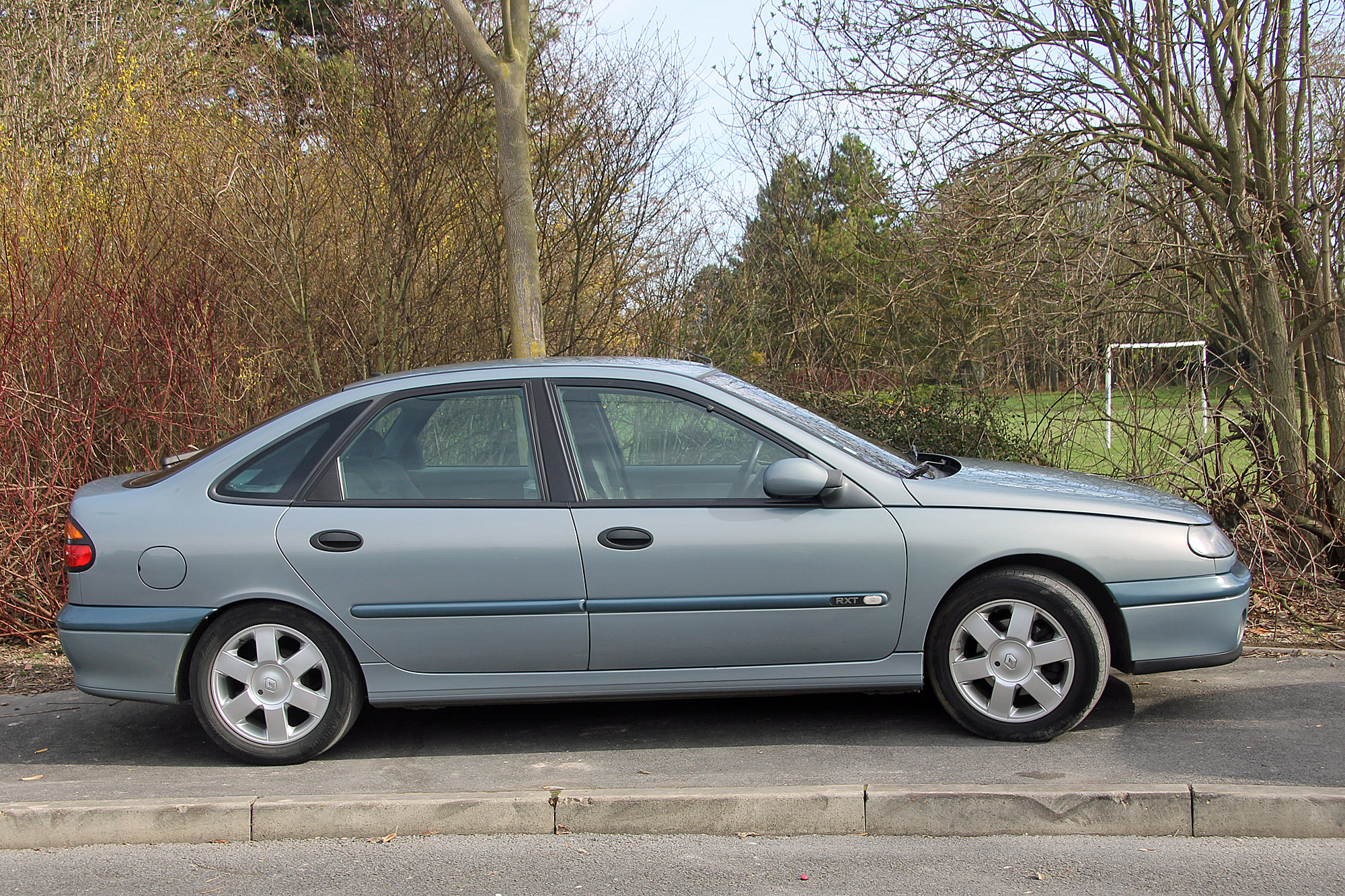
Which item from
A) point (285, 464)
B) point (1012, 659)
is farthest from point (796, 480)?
point (285, 464)

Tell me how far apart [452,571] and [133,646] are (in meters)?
1.34

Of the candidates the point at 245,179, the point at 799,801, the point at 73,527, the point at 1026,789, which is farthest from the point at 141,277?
the point at 1026,789

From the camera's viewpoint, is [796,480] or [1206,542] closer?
[796,480]

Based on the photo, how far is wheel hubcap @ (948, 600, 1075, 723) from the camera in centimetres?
432

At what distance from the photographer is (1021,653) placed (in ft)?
14.2

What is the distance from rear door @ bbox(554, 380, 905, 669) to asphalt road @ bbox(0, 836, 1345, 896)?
807 mm

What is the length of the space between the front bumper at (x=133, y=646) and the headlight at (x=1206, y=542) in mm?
3976

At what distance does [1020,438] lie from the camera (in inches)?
361

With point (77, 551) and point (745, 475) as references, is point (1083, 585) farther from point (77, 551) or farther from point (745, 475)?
point (77, 551)

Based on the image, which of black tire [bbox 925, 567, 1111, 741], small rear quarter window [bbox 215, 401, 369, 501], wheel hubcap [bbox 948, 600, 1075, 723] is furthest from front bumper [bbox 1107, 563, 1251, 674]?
small rear quarter window [bbox 215, 401, 369, 501]

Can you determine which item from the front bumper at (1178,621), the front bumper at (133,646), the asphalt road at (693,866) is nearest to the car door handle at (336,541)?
the front bumper at (133,646)

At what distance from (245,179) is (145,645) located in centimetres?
571

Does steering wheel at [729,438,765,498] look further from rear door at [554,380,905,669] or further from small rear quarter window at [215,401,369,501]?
small rear quarter window at [215,401,369,501]

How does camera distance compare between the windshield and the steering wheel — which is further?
the windshield
